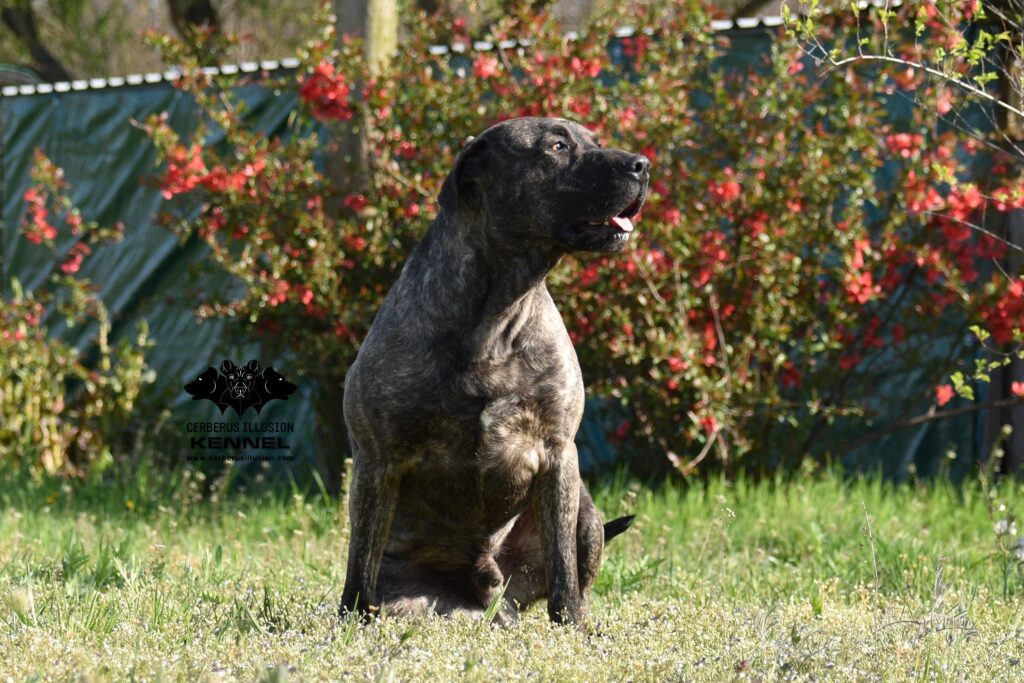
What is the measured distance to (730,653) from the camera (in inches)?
122

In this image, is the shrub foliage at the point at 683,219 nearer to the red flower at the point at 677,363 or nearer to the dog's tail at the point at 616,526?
the red flower at the point at 677,363

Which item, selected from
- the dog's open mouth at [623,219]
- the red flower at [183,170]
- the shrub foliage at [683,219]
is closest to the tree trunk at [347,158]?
the shrub foliage at [683,219]

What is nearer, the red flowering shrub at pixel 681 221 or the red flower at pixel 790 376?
the red flowering shrub at pixel 681 221

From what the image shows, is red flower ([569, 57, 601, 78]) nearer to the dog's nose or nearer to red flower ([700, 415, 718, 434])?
red flower ([700, 415, 718, 434])

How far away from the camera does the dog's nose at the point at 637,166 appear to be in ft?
11.2

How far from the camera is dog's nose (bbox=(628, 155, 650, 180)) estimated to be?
342cm

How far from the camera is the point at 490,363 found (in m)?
3.50

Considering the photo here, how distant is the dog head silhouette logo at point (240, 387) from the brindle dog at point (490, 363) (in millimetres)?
3512

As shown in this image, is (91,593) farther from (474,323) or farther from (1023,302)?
(1023,302)

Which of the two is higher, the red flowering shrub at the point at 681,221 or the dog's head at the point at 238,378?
the red flowering shrub at the point at 681,221

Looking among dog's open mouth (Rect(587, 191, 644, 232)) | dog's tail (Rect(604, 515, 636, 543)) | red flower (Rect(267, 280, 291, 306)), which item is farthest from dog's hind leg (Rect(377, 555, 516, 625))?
red flower (Rect(267, 280, 291, 306))

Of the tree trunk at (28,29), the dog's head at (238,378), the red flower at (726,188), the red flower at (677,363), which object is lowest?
the dog's head at (238,378)

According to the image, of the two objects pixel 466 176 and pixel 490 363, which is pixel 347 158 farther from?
pixel 490 363

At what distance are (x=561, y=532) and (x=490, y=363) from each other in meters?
0.58
